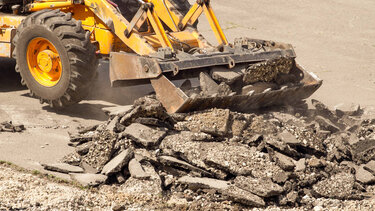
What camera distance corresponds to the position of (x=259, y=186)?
18.9 ft

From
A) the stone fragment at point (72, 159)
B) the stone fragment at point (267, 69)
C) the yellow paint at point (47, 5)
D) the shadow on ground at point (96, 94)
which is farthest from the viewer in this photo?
the yellow paint at point (47, 5)

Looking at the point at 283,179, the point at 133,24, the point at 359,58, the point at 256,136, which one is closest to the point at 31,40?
the point at 133,24

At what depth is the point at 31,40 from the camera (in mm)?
8367

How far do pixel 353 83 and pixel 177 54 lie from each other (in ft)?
16.1

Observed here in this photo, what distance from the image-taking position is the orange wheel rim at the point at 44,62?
829cm

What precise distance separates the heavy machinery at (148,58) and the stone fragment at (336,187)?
182cm

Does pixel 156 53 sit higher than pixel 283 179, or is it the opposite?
pixel 156 53

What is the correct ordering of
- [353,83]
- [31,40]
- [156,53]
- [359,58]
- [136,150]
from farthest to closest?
[359,58]
[353,83]
[31,40]
[156,53]
[136,150]

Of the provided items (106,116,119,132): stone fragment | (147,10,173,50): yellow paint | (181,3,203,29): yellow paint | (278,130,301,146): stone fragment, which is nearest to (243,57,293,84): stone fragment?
(147,10,173,50): yellow paint

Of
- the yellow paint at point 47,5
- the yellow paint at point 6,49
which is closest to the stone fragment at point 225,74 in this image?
the yellow paint at point 47,5

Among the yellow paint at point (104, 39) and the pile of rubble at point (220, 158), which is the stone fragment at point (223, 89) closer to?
the pile of rubble at point (220, 158)

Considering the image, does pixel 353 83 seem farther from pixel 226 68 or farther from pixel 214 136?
pixel 214 136

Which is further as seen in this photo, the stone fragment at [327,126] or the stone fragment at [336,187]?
the stone fragment at [327,126]

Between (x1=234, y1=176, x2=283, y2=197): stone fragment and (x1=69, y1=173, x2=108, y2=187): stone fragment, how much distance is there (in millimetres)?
1331
